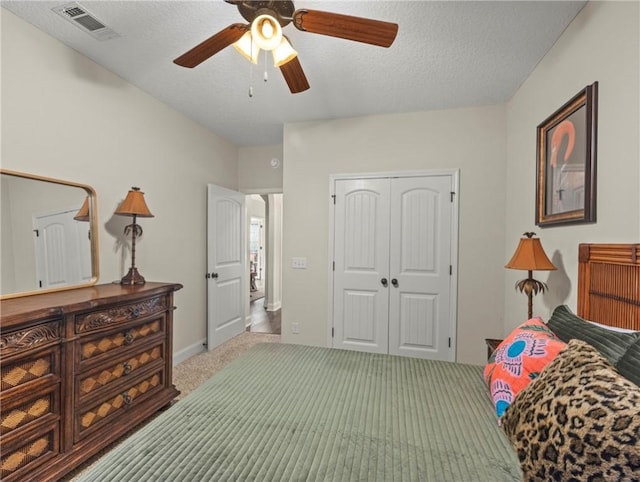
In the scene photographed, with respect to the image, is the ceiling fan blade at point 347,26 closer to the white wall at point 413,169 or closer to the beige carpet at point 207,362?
the white wall at point 413,169

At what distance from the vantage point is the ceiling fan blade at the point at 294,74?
178cm

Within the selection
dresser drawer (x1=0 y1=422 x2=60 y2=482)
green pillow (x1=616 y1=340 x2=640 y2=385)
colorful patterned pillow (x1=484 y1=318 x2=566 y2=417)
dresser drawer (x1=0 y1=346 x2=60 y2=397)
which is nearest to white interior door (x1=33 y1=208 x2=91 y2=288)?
dresser drawer (x1=0 y1=346 x2=60 y2=397)

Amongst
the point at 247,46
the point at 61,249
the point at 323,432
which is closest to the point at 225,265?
the point at 61,249

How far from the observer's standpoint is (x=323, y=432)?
1.11m

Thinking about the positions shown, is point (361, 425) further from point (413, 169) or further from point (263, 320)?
point (263, 320)

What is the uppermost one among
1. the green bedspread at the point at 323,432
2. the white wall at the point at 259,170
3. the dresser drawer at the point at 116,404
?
the white wall at the point at 259,170

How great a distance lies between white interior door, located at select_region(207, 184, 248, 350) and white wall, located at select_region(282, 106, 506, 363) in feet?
2.91

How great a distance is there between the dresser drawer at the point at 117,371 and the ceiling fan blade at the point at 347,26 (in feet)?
7.37

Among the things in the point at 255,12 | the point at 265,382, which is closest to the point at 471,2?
the point at 255,12

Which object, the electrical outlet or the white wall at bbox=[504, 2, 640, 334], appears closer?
the white wall at bbox=[504, 2, 640, 334]

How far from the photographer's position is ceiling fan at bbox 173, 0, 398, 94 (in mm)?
1408

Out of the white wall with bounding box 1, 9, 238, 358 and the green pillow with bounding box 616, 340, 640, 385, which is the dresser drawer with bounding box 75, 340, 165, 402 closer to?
the white wall with bounding box 1, 9, 238, 358

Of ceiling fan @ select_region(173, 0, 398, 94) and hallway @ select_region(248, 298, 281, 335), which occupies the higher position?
ceiling fan @ select_region(173, 0, 398, 94)

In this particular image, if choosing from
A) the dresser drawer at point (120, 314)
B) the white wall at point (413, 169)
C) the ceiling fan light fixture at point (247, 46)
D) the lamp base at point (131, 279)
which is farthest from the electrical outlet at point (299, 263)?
the ceiling fan light fixture at point (247, 46)
